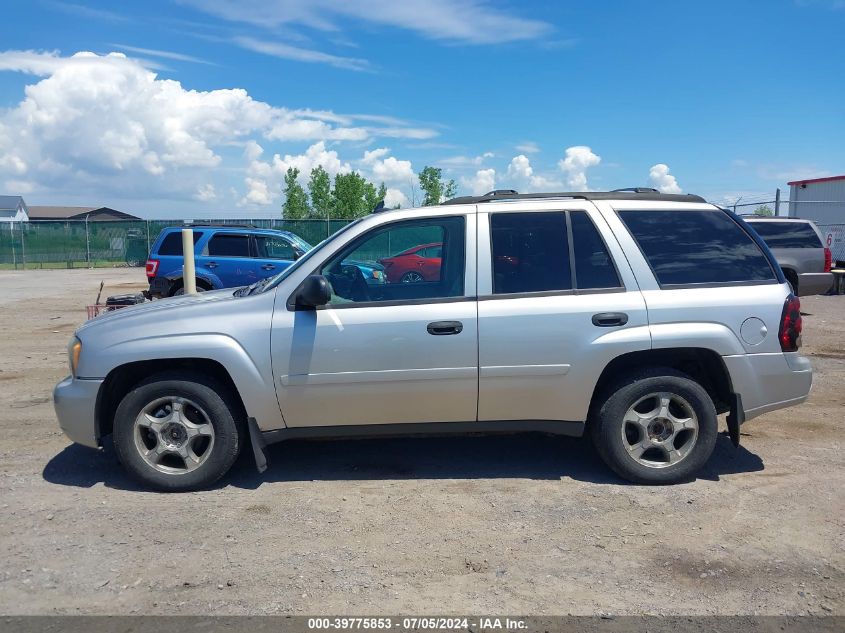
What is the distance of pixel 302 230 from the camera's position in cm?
3133

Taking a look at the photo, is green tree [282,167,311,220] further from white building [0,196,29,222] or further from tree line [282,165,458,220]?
white building [0,196,29,222]

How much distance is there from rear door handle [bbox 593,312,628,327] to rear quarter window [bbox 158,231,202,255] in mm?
10504

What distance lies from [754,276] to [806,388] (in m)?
0.84

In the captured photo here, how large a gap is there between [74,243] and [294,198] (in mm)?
16831

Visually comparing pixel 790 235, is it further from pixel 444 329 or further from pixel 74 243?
pixel 74 243

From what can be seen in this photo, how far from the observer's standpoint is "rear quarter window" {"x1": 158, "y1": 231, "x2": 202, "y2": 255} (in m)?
13.4

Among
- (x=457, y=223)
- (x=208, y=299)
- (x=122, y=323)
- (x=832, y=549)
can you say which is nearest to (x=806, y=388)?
(x=832, y=549)

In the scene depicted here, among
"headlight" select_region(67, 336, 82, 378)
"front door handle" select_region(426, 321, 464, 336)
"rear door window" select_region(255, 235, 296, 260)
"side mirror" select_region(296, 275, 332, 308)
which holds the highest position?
"rear door window" select_region(255, 235, 296, 260)

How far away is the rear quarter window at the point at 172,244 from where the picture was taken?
1345 centimetres

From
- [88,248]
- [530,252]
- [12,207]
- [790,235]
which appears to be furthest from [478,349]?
[12,207]

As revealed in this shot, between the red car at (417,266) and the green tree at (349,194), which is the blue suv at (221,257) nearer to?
the red car at (417,266)

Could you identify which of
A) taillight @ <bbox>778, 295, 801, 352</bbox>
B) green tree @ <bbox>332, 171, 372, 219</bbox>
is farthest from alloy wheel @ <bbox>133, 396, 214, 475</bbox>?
green tree @ <bbox>332, 171, 372, 219</bbox>

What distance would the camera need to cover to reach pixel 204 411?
457cm

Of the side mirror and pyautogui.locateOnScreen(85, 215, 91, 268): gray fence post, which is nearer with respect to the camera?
the side mirror
